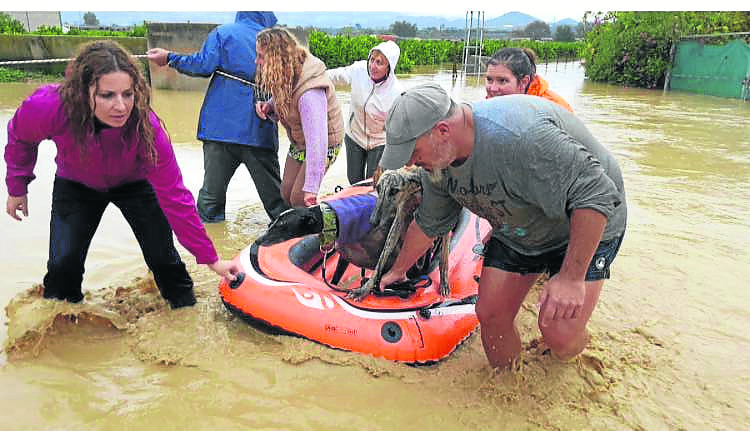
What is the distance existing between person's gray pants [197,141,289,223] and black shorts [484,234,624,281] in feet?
8.26

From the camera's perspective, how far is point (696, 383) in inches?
119

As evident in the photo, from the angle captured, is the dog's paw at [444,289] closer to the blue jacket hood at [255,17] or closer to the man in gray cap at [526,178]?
the man in gray cap at [526,178]

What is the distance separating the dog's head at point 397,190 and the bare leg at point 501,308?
1.81ft

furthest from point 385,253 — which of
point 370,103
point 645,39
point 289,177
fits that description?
point 645,39

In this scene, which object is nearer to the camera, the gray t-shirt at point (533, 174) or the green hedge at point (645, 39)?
the gray t-shirt at point (533, 174)

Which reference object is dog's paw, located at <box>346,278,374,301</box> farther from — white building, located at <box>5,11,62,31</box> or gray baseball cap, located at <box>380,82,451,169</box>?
white building, located at <box>5,11,62,31</box>

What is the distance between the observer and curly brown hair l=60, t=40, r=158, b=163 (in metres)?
2.53

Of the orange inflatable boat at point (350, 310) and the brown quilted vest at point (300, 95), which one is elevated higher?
the brown quilted vest at point (300, 95)

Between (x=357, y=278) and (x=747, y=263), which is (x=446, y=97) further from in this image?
(x=747, y=263)

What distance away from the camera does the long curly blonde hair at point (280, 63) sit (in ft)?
13.1

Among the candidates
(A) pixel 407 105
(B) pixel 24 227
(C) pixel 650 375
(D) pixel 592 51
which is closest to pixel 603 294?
(C) pixel 650 375

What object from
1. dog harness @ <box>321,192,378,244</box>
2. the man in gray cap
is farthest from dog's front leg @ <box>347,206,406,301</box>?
the man in gray cap

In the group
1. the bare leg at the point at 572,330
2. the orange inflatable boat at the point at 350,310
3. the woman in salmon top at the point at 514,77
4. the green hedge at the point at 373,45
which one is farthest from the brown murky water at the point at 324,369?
the green hedge at the point at 373,45

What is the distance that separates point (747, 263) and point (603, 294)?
1445 mm
